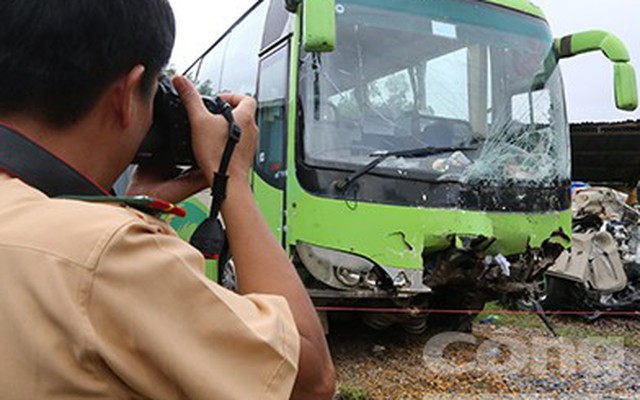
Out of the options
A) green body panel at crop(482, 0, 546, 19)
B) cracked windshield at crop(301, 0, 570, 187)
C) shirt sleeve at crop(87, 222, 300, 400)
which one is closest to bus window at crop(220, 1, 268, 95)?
cracked windshield at crop(301, 0, 570, 187)

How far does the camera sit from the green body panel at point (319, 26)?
360 cm

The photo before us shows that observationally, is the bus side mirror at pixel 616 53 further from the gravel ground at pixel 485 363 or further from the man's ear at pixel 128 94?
the man's ear at pixel 128 94

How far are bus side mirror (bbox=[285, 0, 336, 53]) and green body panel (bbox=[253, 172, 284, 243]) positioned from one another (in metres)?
1.16

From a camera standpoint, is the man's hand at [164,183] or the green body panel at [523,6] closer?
the man's hand at [164,183]

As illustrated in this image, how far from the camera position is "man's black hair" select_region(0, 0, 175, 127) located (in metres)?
0.85

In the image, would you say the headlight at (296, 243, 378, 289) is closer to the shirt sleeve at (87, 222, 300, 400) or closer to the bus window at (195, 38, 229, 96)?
the bus window at (195, 38, 229, 96)

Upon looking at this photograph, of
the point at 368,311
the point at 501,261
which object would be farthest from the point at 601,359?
the point at 368,311

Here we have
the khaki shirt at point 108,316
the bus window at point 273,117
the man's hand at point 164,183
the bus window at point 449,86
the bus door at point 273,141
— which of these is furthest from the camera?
the bus window at point 449,86

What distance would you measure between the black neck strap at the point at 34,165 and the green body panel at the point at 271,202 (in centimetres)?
329

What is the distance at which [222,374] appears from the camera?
77 centimetres

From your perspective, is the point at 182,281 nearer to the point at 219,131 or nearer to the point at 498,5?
the point at 219,131

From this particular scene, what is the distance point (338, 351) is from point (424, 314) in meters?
0.84

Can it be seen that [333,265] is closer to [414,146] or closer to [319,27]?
[414,146]

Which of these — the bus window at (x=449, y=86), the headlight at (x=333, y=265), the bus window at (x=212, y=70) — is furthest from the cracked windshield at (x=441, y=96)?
the bus window at (x=212, y=70)
